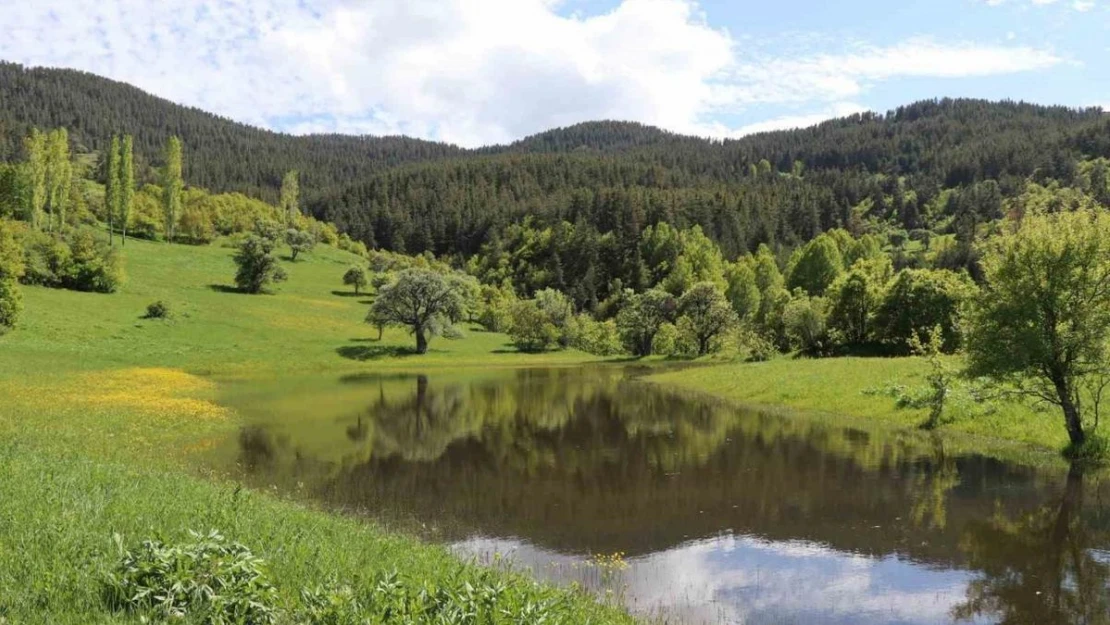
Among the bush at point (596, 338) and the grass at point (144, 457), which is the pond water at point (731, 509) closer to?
the grass at point (144, 457)

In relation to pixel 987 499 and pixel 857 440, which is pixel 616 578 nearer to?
pixel 987 499

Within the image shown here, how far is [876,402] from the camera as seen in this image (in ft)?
124

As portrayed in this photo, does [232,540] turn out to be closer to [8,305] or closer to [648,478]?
[648,478]

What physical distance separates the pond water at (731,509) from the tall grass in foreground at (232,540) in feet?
8.13

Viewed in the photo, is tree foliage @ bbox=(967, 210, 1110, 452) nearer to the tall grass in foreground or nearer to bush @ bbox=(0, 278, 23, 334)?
the tall grass in foreground

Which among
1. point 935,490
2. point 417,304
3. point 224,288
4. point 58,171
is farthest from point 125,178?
point 935,490

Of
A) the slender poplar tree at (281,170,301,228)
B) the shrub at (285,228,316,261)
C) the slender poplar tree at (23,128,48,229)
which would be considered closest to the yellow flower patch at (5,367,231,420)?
the slender poplar tree at (23,128,48,229)

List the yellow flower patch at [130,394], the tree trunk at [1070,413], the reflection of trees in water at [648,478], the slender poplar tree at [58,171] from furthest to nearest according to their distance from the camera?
1. the slender poplar tree at [58,171]
2. the yellow flower patch at [130,394]
3. the tree trunk at [1070,413]
4. the reflection of trees in water at [648,478]

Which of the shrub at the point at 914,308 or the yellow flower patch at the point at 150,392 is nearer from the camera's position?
the yellow flower patch at the point at 150,392

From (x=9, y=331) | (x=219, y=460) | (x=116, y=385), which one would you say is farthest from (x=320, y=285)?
(x=219, y=460)

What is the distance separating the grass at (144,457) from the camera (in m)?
8.87

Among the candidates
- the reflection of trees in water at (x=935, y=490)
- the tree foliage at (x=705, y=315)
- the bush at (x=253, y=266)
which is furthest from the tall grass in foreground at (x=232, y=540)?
the bush at (x=253, y=266)

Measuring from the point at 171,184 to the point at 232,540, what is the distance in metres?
136

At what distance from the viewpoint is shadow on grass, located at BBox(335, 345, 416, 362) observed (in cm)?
8581
